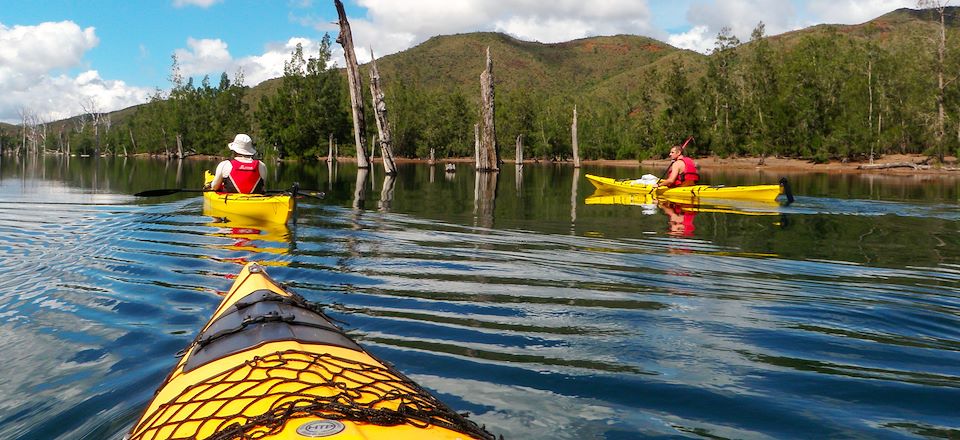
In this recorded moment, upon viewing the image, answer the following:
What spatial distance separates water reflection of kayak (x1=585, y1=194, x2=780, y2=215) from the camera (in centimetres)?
1770

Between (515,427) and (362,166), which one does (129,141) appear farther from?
(515,427)

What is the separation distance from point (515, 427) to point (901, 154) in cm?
6093

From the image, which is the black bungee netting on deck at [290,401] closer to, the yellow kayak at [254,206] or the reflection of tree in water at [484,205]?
the yellow kayak at [254,206]

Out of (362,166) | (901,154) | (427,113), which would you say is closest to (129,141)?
(427,113)

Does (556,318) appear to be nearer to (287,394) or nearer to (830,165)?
(287,394)

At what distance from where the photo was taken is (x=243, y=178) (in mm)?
13930

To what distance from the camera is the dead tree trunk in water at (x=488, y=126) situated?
141ft

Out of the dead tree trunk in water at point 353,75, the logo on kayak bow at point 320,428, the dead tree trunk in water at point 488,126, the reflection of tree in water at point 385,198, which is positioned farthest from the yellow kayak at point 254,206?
the dead tree trunk in water at point 488,126

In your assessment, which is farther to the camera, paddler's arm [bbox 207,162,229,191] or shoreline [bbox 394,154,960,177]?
shoreline [bbox 394,154,960,177]

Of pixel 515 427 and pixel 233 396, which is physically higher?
pixel 233 396

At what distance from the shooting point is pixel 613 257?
33.3 ft

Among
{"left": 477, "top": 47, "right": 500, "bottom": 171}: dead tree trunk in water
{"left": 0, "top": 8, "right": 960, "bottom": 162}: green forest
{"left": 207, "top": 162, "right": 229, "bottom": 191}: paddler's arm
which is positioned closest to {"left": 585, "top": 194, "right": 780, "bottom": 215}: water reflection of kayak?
{"left": 207, "top": 162, "right": 229, "bottom": 191}: paddler's arm

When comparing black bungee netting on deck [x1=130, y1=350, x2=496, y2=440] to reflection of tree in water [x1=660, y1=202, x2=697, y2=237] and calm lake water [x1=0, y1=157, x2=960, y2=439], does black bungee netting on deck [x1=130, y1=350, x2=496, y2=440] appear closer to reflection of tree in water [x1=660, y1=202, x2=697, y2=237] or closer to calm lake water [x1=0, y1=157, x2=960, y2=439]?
calm lake water [x1=0, y1=157, x2=960, y2=439]

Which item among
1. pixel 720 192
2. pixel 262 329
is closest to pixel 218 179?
Answer: pixel 262 329
